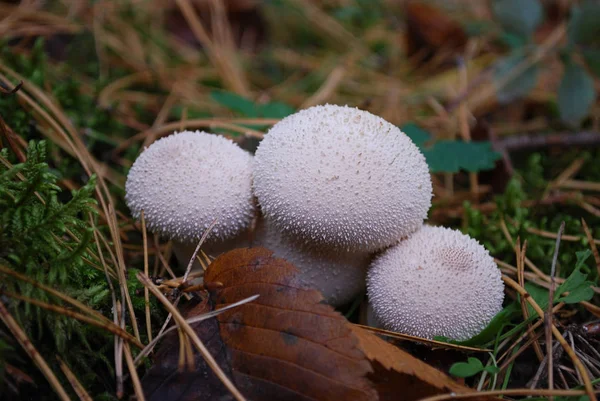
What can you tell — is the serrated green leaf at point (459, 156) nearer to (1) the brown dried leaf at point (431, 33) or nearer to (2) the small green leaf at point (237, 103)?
(2) the small green leaf at point (237, 103)

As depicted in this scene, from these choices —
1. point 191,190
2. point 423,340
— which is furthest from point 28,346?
point 423,340

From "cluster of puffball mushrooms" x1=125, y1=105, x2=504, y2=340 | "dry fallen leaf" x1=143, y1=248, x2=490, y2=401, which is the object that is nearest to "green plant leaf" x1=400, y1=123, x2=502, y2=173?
"cluster of puffball mushrooms" x1=125, y1=105, x2=504, y2=340

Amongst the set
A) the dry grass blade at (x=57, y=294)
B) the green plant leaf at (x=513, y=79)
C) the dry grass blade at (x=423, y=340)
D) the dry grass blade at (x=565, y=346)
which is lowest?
the dry grass blade at (x=423, y=340)

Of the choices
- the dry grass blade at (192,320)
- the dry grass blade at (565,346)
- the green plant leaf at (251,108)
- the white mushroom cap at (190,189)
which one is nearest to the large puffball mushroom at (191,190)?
the white mushroom cap at (190,189)

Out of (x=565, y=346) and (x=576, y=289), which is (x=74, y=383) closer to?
(x=565, y=346)

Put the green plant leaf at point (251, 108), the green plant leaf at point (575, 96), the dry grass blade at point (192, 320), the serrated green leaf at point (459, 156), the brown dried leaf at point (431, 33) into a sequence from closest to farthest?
the dry grass blade at point (192, 320) < the serrated green leaf at point (459, 156) < the green plant leaf at point (251, 108) < the green plant leaf at point (575, 96) < the brown dried leaf at point (431, 33)

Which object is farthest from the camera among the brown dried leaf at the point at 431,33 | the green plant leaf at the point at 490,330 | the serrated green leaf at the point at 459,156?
the brown dried leaf at the point at 431,33
